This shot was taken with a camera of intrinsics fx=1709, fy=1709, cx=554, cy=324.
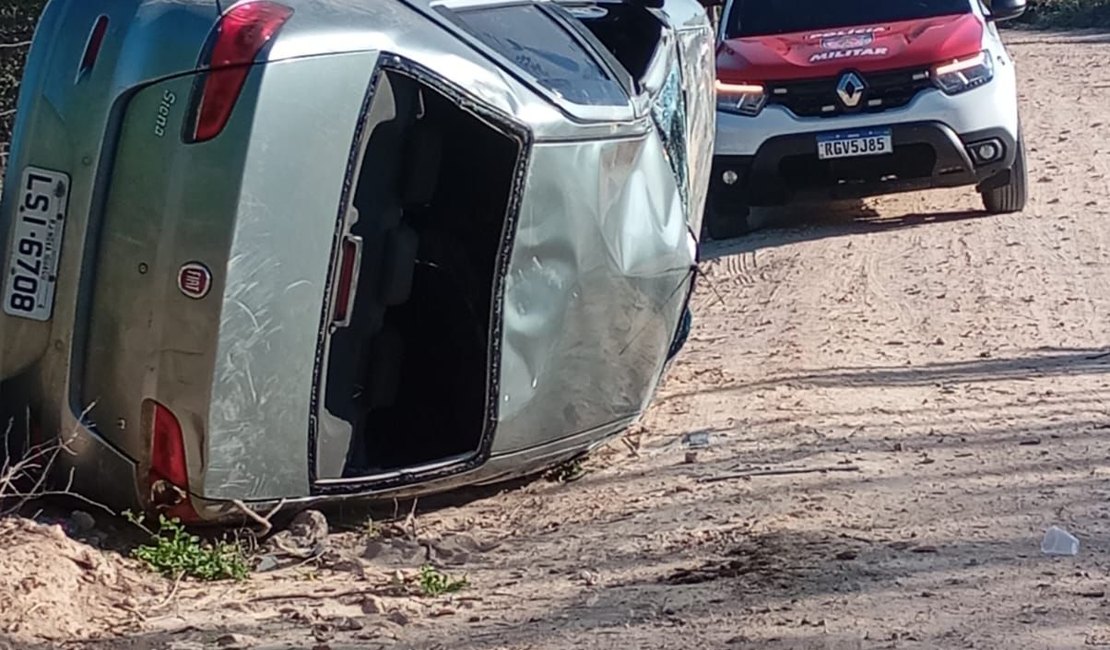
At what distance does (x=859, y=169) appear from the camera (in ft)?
34.6

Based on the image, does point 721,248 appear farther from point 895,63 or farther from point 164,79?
point 164,79

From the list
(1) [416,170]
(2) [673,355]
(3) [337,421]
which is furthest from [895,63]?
(3) [337,421]

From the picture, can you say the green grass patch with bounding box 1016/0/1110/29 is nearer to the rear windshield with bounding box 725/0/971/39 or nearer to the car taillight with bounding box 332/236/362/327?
the rear windshield with bounding box 725/0/971/39

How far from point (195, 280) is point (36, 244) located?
537 millimetres

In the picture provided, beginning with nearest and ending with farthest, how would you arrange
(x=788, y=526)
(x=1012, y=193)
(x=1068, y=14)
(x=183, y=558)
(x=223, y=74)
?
(x=223, y=74), (x=183, y=558), (x=788, y=526), (x=1012, y=193), (x=1068, y=14)

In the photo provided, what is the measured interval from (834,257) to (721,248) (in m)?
0.87

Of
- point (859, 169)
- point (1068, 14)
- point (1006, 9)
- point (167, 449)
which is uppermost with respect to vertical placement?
point (1006, 9)

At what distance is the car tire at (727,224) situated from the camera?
10.9 meters

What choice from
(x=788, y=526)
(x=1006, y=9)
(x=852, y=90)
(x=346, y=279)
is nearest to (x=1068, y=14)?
(x=1006, y=9)

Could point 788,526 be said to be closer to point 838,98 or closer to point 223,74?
point 223,74

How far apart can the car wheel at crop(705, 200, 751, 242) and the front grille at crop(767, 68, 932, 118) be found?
0.76 meters

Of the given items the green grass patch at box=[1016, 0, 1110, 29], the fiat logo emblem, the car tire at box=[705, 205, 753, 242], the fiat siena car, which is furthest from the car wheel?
the green grass patch at box=[1016, 0, 1110, 29]

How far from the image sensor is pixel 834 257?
1004 centimetres

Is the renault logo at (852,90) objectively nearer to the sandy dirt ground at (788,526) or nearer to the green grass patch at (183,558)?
the sandy dirt ground at (788,526)
